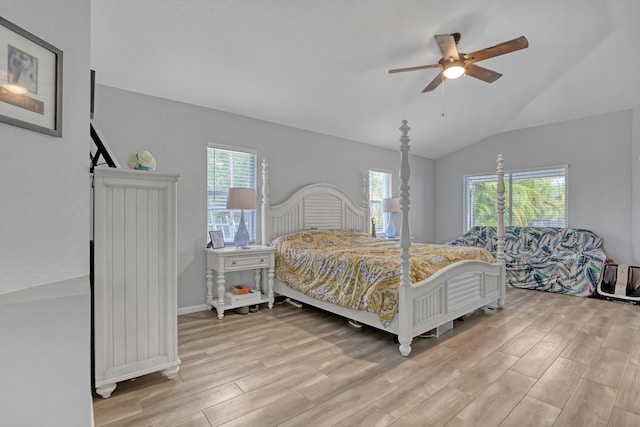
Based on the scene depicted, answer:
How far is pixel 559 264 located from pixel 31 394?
5.58m

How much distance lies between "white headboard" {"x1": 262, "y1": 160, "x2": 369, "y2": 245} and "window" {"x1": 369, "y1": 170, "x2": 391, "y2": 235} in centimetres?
45

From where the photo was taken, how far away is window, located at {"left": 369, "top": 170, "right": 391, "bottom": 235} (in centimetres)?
557

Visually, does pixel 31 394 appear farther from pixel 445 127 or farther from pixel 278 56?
pixel 445 127

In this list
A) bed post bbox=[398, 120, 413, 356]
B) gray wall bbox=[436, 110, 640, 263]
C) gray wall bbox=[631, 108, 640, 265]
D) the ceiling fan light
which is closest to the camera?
bed post bbox=[398, 120, 413, 356]

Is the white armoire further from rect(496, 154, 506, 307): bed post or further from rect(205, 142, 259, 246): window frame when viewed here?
rect(496, 154, 506, 307): bed post

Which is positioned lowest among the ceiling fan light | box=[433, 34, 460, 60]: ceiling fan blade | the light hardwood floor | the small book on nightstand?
the light hardwood floor

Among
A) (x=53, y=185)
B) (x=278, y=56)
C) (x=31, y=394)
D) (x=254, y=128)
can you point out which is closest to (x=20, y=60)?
(x=53, y=185)

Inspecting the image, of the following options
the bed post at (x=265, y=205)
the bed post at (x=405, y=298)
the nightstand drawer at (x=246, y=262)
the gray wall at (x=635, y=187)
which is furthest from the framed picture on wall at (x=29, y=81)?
the gray wall at (x=635, y=187)

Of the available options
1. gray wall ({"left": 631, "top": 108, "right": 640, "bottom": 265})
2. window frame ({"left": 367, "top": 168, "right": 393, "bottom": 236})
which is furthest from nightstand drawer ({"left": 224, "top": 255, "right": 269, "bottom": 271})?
gray wall ({"left": 631, "top": 108, "right": 640, "bottom": 265})

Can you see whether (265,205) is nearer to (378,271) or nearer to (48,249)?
(378,271)

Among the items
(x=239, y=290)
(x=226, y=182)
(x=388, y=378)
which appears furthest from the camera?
(x=226, y=182)

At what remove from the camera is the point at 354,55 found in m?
3.16

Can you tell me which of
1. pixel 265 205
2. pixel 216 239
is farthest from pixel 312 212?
pixel 216 239

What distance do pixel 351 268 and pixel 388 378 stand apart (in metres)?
0.99
